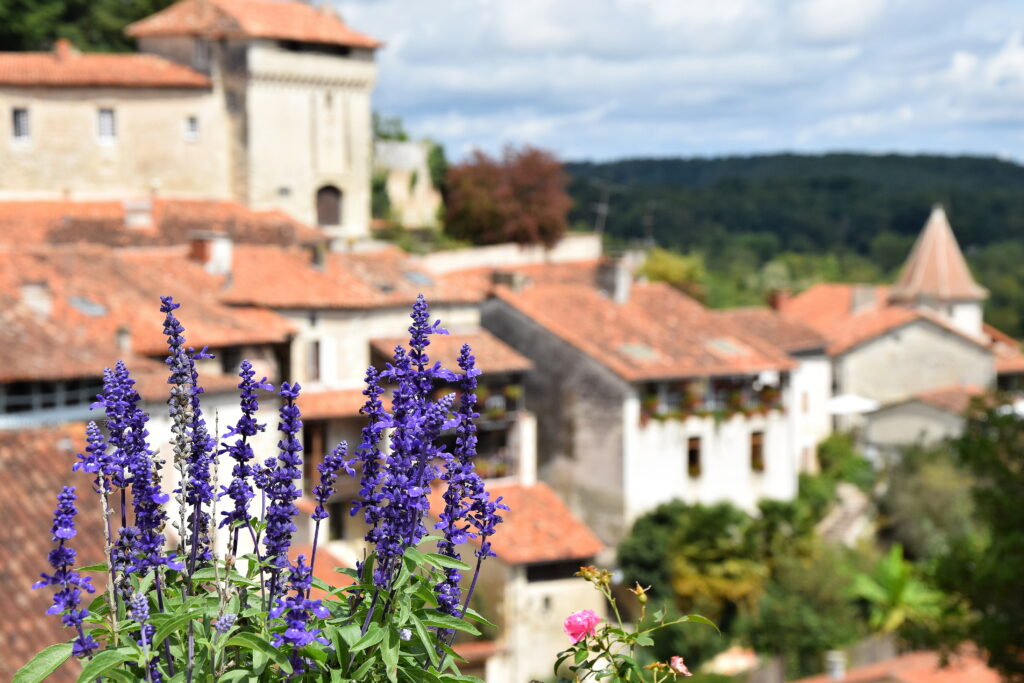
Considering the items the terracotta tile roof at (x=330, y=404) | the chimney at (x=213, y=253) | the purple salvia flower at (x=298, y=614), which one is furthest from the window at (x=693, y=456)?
the purple salvia flower at (x=298, y=614)

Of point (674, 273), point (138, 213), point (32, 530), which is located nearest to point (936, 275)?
point (674, 273)

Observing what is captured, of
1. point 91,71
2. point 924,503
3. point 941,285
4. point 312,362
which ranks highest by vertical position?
point 91,71

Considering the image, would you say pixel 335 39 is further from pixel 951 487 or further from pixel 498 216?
pixel 951 487

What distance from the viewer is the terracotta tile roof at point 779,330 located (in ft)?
180

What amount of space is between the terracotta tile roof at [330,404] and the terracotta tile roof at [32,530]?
13.9 metres

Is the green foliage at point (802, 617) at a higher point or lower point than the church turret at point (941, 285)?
lower

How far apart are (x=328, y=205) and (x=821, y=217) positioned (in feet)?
313

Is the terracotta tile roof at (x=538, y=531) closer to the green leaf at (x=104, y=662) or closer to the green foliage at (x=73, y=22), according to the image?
the green foliage at (x=73, y=22)

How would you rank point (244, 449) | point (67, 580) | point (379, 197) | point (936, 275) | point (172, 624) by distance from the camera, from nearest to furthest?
point (172, 624) < point (67, 580) < point (244, 449) < point (379, 197) < point (936, 275)

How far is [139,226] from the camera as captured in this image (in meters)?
43.1

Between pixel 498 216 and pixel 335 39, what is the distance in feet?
34.2

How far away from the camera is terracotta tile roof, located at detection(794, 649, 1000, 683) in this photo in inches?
1222

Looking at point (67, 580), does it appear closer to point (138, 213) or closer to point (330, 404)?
point (330, 404)

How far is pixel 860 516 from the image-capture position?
49.3 meters
